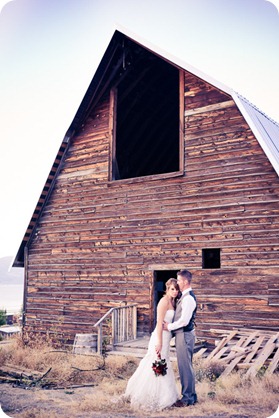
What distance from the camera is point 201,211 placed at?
1217 cm

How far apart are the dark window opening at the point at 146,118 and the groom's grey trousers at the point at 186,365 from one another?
7.71 m

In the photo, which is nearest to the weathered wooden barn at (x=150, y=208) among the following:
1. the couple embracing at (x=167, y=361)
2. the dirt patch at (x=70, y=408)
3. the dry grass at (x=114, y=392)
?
the dry grass at (x=114, y=392)

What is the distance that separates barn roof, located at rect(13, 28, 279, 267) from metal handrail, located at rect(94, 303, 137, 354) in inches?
180

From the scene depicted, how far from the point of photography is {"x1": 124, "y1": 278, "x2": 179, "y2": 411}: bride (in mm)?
7094

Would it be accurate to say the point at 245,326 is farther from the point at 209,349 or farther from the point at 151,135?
the point at 151,135

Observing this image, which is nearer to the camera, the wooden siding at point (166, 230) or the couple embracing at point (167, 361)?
the couple embracing at point (167, 361)

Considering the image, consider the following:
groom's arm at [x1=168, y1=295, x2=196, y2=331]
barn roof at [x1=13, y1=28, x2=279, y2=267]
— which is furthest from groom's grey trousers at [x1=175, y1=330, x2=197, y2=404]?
barn roof at [x1=13, y1=28, x2=279, y2=267]

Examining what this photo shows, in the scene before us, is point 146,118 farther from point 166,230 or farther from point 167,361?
point 167,361

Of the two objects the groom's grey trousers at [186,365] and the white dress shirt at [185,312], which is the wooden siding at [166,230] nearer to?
the groom's grey trousers at [186,365]

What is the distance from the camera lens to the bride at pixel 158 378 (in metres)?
7.09

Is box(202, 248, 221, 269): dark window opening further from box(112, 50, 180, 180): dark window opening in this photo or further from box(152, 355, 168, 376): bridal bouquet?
box(152, 355, 168, 376): bridal bouquet

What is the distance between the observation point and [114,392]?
8398mm

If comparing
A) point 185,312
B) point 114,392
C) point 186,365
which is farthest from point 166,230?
point 186,365

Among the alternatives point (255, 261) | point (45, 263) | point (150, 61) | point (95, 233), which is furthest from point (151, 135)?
point (255, 261)
